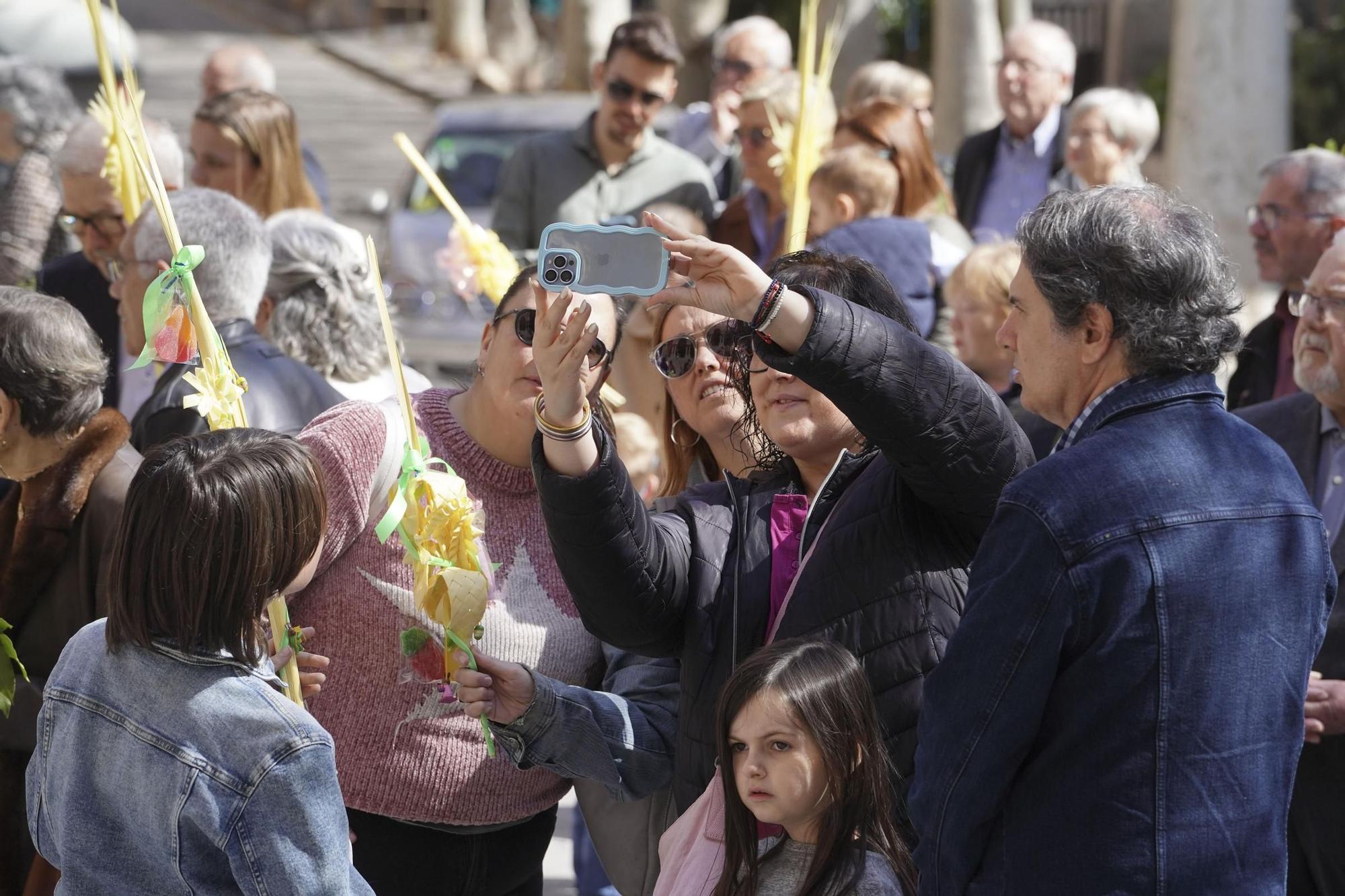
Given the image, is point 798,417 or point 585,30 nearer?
point 798,417

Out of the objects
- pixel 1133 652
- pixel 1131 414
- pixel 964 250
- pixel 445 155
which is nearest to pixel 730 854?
pixel 1133 652

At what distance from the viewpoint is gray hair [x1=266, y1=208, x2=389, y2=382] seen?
14.1 ft

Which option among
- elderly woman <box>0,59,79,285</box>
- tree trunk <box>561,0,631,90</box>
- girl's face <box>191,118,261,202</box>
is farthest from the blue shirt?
tree trunk <box>561,0,631,90</box>

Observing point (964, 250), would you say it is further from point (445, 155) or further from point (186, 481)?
point (445, 155)

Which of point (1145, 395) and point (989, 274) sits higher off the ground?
point (1145, 395)

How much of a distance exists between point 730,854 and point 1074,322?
1.01 meters

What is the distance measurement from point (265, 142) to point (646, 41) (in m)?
1.50

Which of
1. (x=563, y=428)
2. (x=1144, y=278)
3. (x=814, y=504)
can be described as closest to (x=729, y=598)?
(x=814, y=504)

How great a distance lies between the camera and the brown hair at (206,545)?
7.27 ft

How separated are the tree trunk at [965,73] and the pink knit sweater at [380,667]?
420 inches

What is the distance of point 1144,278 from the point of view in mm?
2221

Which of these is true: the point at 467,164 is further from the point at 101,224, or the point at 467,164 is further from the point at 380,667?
the point at 380,667

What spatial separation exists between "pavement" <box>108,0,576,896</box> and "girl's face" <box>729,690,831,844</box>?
14.0 metres

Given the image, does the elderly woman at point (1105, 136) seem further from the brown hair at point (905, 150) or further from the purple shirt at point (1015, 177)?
the brown hair at point (905, 150)
